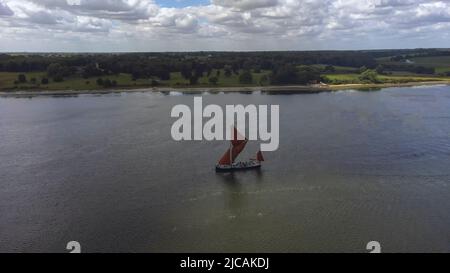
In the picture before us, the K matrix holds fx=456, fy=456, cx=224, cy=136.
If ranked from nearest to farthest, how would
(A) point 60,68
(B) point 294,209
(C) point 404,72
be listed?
(B) point 294,209 → (A) point 60,68 → (C) point 404,72

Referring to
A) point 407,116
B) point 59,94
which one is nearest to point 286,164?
point 407,116

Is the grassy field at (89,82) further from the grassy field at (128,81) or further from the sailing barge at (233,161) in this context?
the sailing barge at (233,161)

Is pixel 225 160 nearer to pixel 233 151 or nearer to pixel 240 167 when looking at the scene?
pixel 233 151

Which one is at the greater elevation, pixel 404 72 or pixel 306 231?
pixel 404 72

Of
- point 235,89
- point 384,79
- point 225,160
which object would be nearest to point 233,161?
point 225,160

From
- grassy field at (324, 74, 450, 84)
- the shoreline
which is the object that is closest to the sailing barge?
the shoreline

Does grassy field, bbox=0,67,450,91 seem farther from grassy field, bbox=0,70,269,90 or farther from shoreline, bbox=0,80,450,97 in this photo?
shoreline, bbox=0,80,450,97
